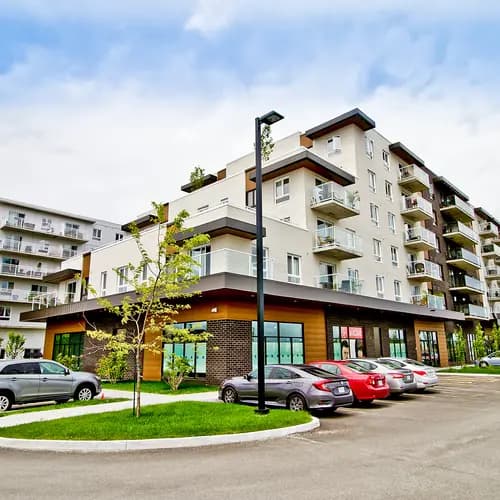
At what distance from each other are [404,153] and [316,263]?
1733 cm

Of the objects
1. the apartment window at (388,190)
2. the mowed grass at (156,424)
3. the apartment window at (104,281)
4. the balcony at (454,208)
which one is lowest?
the mowed grass at (156,424)

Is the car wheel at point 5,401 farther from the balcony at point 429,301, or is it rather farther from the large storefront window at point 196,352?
the balcony at point 429,301

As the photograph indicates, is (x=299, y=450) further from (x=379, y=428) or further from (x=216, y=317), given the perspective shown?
(x=216, y=317)

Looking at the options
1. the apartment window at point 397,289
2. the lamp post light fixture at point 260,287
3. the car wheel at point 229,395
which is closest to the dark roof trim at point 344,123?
the apartment window at point 397,289

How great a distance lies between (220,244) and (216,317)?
347 cm

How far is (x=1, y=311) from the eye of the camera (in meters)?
49.4

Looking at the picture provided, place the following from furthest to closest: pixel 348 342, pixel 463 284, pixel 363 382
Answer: pixel 463 284, pixel 348 342, pixel 363 382

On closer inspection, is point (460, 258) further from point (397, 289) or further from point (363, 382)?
point (363, 382)

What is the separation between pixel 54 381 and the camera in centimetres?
1411

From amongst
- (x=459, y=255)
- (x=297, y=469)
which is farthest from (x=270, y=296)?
(x=459, y=255)

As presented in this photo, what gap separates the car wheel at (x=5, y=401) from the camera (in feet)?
42.2

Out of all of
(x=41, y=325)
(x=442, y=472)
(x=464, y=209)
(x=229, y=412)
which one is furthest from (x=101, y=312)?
(x=464, y=209)

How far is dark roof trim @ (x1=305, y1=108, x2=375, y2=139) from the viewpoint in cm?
3022

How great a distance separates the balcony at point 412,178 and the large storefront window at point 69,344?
27.7 metres
